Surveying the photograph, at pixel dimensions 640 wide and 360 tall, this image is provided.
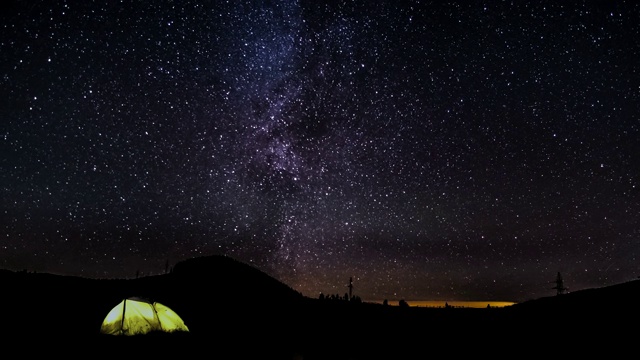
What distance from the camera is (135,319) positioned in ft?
53.0

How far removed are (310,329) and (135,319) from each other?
12624 millimetres

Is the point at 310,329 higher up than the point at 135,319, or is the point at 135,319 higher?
the point at 135,319

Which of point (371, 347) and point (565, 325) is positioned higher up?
point (565, 325)

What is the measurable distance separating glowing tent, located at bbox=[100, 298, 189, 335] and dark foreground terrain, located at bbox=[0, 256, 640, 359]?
510 mm

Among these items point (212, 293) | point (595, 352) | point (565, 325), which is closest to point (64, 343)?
point (595, 352)

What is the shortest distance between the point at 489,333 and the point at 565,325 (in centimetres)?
410

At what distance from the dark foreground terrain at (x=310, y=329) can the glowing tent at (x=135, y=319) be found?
0.51 metres

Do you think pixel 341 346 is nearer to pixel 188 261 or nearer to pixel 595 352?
pixel 595 352

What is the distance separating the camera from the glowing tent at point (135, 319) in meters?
15.8

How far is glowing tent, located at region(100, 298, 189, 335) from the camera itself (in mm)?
15797

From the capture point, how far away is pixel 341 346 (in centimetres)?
1936

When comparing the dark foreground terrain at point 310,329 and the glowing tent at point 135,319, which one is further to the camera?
the glowing tent at point 135,319

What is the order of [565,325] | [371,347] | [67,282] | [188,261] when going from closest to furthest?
[565,325] → [371,347] → [67,282] → [188,261]

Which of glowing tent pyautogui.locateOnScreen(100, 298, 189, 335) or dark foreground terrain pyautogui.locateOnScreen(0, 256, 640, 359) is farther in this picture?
glowing tent pyautogui.locateOnScreen(100, 298, 189, 335)
